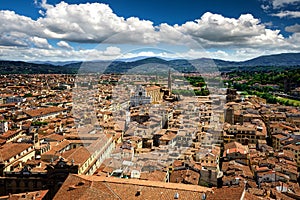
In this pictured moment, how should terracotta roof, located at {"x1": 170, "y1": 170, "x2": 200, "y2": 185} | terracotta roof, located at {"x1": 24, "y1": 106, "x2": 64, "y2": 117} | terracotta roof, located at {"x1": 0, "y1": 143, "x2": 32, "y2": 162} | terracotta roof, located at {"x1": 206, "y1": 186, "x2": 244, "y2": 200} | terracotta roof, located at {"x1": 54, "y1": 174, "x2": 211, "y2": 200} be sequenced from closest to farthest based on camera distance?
terracotta roof, located at {"x1": 206, "y1": 186, "x2": 244, "y2": 200}
terracotta roof, located at {"x1": 54, "y1": 174, "x2": 211, "y2": 200}
terracotta roof, located at {"x1": 170, "y1": 170, "x2": 200, "y2": 185}
terracotta roof, located at {"x1": 0, "y1": 143, "x2": 32, "y2": 162}
terracotta roof, located at {"x1": 24, "y1": 106, "x2": 64, "y2": 117}

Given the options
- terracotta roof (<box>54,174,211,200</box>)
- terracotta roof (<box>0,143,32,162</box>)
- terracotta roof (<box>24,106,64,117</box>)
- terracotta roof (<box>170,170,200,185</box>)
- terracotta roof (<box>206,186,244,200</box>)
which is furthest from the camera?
terracotta roof (<box>24,106,64,117</box>)

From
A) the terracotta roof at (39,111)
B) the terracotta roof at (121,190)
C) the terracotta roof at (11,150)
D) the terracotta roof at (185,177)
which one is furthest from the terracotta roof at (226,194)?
the terracotta roof at (39,111)

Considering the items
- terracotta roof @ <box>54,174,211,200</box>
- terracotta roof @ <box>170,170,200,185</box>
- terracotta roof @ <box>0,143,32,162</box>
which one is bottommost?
terracotta roof @ <box>170,170,200,185</box>

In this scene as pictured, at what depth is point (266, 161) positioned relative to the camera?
60.4 ft

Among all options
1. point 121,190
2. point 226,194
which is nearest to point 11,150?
point 121,190

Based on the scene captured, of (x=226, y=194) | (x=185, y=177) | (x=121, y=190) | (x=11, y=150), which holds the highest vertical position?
(x=226, y=194)

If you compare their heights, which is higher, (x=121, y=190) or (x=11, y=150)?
(x=121, y=190)

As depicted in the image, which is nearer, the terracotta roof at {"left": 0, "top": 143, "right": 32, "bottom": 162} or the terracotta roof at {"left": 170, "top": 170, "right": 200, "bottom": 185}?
the terracotta roof at {"left": 170, "top": 170, "right": 200, "bottom": 185}

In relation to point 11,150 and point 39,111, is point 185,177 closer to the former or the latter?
point 11,150

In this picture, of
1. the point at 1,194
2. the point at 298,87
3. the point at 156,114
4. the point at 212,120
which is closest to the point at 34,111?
the point at 156,114

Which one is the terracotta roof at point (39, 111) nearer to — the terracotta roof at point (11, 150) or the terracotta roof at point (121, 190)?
the terracotta roof at point (11, 150)

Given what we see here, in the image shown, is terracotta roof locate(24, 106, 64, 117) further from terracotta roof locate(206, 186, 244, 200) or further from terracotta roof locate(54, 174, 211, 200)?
terracotta roof locate(206, 186, 244, 200)

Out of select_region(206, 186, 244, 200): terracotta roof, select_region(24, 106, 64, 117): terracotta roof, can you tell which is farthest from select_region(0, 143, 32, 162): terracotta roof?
select_region(24, 106, 64, 117): terracotta roof

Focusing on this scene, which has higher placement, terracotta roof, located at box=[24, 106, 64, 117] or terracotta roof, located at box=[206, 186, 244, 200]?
terracotta roof, located at box=[206, 186, 244, 200]
